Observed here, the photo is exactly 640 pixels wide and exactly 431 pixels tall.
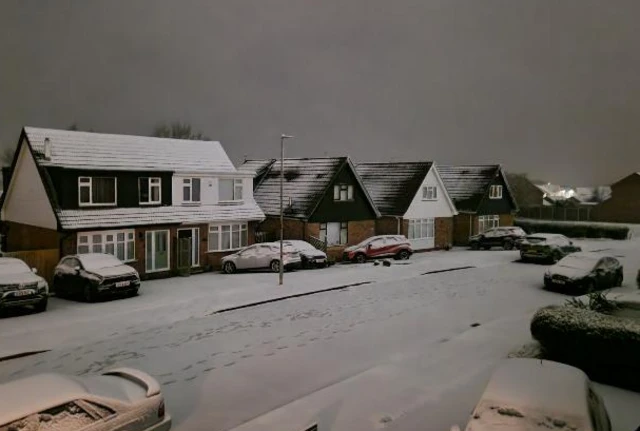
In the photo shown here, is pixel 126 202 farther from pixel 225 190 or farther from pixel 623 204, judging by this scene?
pixel 623 204

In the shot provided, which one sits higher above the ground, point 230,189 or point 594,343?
point 230,189

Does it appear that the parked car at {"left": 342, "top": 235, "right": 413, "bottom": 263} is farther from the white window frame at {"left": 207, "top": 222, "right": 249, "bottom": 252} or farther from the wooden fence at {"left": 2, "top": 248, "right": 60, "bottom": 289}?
the wooden fence at {"left": 2, "top": 248, "right": 60, "bottom": 289}

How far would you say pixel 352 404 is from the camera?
10094mm

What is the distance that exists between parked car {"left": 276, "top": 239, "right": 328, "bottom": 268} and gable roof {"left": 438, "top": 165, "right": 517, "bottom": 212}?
17.6 m

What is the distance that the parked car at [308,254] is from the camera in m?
27.7

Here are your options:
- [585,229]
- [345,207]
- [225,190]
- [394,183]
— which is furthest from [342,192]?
[585,229]

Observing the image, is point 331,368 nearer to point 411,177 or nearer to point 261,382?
point 261,382

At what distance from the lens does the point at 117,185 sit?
24.9 m

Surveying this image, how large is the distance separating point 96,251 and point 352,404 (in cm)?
1729

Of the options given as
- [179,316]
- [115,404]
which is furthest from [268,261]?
[115,404]

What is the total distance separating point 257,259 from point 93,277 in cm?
893

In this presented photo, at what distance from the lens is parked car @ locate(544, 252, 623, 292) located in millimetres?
21453

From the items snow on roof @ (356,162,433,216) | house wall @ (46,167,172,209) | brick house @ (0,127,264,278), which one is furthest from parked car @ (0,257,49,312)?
snow on roof @ (356,162,433,216)

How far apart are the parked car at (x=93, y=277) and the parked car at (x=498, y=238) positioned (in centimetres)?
2605
